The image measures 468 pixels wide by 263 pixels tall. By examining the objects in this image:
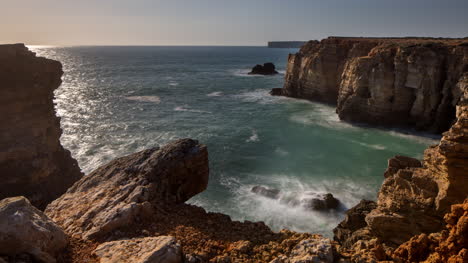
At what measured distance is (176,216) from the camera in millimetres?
11242

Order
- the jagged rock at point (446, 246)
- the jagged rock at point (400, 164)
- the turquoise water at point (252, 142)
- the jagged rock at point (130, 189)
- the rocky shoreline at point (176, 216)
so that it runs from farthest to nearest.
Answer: the turquoise water at point (252, 142), the jagged rock at point (400, 164), the jagged rock at point (130, 189), the rocky shoreline at point (176, 216), the jagged rock at point (446, 246)

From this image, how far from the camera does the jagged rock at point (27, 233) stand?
7762 millimetres

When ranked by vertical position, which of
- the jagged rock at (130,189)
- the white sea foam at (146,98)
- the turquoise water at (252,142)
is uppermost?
the jagged rock at (130,189)

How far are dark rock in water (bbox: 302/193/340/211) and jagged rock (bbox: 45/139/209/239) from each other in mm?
11262

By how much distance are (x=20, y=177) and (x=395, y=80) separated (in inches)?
1672

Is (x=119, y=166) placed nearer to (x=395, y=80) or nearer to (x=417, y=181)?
(x=417, y=181)

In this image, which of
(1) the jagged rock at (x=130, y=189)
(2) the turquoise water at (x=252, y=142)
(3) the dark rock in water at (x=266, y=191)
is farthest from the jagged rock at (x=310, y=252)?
(3) the dark rock in water at (x=266, y=191)

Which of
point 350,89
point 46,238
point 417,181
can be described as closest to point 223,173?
point 417,181

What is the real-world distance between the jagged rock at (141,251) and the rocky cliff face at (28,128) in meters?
11.7

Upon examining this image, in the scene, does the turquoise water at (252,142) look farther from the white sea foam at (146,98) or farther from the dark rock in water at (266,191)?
the dark rock in water at (266,191)

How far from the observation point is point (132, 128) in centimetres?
4372

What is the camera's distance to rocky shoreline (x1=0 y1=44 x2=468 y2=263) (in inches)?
313

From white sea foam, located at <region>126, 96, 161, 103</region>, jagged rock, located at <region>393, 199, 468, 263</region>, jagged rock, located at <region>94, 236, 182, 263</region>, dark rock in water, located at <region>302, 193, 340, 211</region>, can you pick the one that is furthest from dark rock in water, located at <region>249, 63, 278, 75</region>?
jagged rock, located at <region>94, 236, 182, 263</region>

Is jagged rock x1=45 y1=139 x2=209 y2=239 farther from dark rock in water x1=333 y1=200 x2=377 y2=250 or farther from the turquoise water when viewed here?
the turquoise water
